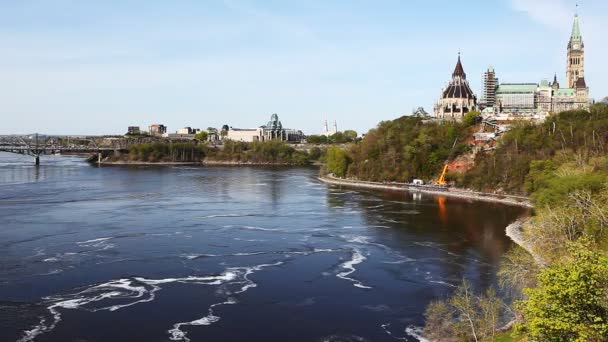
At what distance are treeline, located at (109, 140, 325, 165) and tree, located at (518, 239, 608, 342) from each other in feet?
481

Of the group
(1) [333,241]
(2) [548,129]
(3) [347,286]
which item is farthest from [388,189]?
(3) [347,286]

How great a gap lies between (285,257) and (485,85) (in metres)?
93.1

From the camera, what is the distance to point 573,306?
50.4ft

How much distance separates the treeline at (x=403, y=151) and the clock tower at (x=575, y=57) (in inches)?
1387

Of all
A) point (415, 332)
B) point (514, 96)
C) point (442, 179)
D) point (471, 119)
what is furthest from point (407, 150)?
point (415, 332)

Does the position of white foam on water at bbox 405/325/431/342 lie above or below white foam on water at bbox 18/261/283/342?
below

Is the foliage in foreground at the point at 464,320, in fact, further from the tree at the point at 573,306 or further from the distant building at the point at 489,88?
the distant building at the point at 489,88

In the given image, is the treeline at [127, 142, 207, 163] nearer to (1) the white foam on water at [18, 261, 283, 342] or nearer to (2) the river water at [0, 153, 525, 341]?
(2) the river water at [0, 153, 525, 341]

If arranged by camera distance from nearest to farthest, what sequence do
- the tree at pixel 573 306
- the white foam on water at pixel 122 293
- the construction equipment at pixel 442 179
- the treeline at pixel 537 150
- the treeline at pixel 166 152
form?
the tree at pixel 573 306
the white foam on water at pixel 122 293
the treeline at pixel 537 150
the construction equipment at pixel 442 179
the treeline at pixel 166 152

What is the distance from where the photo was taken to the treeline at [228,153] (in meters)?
165

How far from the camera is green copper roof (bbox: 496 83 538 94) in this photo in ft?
386

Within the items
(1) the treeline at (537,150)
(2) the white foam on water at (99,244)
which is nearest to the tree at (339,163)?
(1) the treeline at (537,150)

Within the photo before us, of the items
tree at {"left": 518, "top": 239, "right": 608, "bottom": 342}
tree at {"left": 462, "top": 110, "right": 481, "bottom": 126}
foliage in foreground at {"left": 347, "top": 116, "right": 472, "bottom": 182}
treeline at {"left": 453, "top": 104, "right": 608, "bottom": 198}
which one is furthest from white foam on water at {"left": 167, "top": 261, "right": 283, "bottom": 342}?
tree at {"left": 462, "top": 110, "right": 481, "bottom": 126}

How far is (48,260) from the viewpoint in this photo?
3772 centimetres
